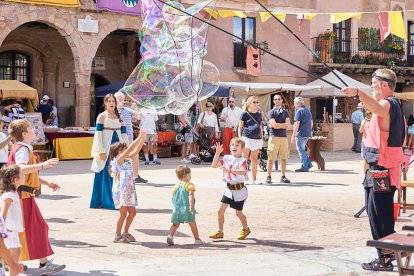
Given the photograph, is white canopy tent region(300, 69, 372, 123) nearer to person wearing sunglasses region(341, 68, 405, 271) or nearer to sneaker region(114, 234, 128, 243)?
sneaker region(114, 234, 128, 243)

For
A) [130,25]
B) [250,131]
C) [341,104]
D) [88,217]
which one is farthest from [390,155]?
[341,104]

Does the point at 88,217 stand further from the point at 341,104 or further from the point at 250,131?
the point at 341,104

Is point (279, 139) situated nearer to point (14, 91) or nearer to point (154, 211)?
point (154, 211)

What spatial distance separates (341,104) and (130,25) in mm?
10540

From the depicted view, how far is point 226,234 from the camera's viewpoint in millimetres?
9188

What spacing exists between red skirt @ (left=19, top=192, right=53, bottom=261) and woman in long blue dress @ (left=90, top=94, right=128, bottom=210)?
3978 mm

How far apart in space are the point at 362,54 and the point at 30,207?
26.6 m

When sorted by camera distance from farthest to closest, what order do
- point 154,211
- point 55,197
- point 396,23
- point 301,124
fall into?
point 396,23
point 301,124
point 55,197
point 154,211

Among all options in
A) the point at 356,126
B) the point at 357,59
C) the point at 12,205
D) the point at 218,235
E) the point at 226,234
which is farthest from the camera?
the point at 357,59

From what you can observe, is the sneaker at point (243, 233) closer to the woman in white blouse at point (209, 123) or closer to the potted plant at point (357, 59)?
the woman in white blouse at point (209, 123)

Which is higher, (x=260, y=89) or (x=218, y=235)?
(x=260, y=89)

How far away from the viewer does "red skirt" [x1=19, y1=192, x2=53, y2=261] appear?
272 inches

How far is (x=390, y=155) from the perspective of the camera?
23.2 ft

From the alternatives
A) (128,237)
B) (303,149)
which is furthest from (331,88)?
(128,237)
